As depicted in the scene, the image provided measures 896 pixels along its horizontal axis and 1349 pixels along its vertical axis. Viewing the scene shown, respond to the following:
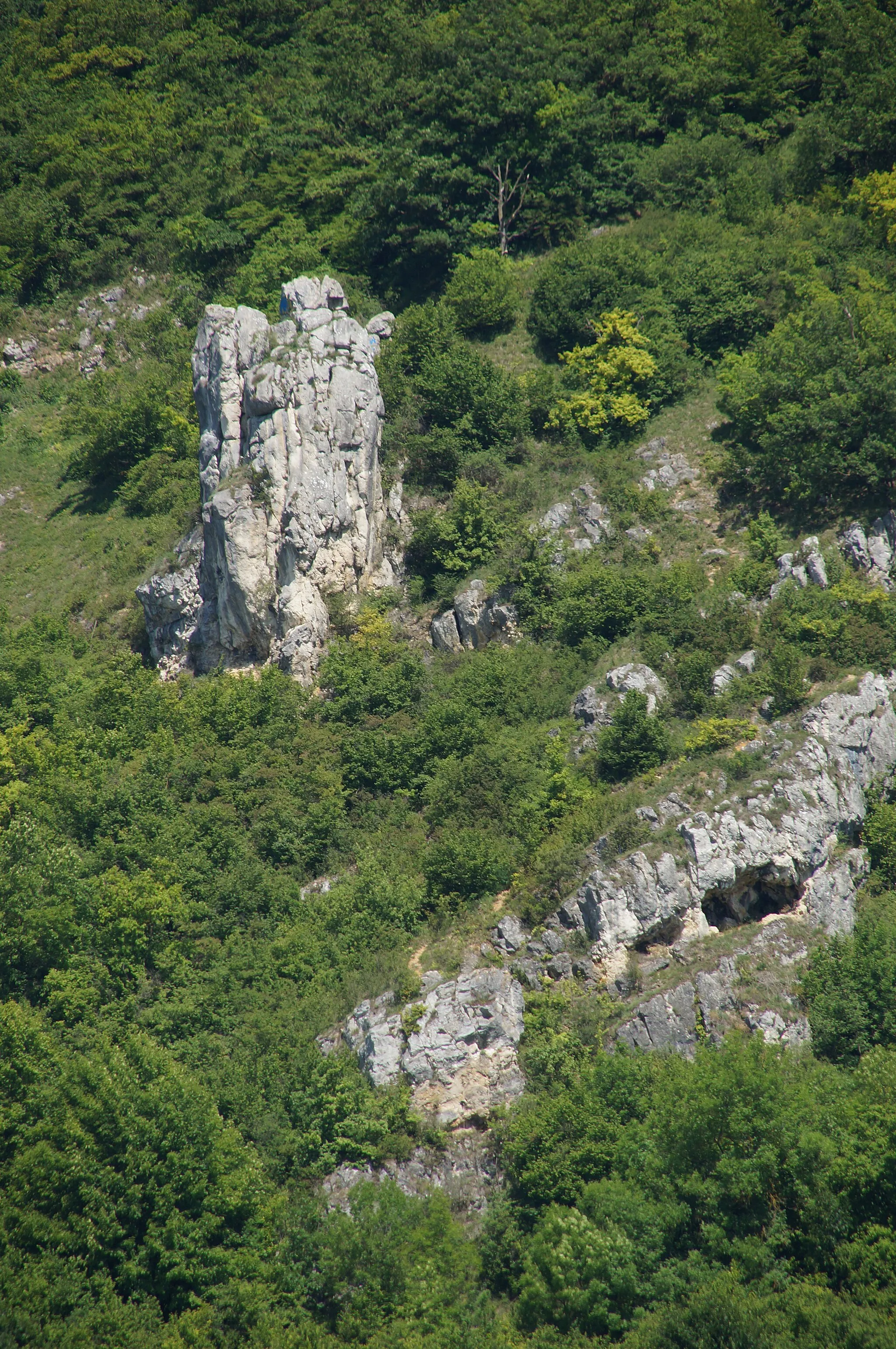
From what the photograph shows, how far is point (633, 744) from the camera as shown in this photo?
35.1 meters

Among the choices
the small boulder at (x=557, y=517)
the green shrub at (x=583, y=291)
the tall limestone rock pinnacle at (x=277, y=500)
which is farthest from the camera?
the green shrub at (x=583, y=291)

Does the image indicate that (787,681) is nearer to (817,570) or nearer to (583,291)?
(817,570)

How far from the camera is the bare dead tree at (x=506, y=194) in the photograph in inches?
2175

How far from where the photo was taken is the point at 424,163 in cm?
5412

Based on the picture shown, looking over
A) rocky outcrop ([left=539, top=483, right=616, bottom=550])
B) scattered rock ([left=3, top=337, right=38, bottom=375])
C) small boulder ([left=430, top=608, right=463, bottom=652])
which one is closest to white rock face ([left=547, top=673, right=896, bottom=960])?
small boulder ([left=430, top=608, right=463, bottom=652])

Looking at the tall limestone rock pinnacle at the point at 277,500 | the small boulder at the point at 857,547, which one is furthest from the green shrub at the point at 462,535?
the small boulder at the point at 857,547

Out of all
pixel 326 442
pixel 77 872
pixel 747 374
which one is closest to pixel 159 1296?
pixel 77 872

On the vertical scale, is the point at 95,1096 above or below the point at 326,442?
below

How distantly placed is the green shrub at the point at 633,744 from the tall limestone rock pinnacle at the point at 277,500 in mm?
11235

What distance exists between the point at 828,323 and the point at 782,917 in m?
21.7

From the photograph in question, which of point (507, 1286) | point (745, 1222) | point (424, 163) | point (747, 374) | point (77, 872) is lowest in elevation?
point (507, 1286)

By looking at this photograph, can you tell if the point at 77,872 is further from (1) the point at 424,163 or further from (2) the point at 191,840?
(1) the point at 424,163

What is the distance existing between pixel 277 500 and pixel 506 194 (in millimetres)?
22035

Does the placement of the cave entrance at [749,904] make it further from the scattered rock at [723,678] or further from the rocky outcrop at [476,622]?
the rocky outcrop at [476,622]
